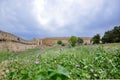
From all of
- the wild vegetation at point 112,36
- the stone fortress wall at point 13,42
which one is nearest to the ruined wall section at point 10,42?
the stone fortress wall at point 13,42

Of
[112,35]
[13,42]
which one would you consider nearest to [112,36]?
[112,35]

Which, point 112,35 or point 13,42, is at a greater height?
point 112,35

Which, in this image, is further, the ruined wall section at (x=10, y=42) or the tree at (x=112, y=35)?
the tree at (x=112, y=35)

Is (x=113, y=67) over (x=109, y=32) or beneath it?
beneath

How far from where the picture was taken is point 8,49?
17.0 metres

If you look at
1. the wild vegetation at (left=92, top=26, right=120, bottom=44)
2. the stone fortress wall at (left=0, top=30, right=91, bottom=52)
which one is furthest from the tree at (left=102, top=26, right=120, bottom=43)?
the stone fortress wall at (left=0, top=30, right=91, bottom=52)

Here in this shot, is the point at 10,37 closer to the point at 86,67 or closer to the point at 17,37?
the point at 17,37

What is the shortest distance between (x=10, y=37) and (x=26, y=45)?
4.45 metres

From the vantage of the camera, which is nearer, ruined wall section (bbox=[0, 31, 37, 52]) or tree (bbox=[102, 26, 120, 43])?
ruined wall section (bbox=[0, 31, 37, 52])

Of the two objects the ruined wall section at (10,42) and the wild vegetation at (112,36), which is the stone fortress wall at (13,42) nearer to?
the ruined wall section at (10,42)

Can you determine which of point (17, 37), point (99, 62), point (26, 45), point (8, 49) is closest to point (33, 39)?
point (26, 45)

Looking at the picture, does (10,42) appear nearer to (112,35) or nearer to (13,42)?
(13,42)

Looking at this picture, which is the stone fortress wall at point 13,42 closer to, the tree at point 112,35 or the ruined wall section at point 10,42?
the ruined wall section at point 10,42

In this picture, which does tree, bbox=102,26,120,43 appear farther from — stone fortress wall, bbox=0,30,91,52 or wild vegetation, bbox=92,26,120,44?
stone fortress wall, bbox=0,30,91,52
